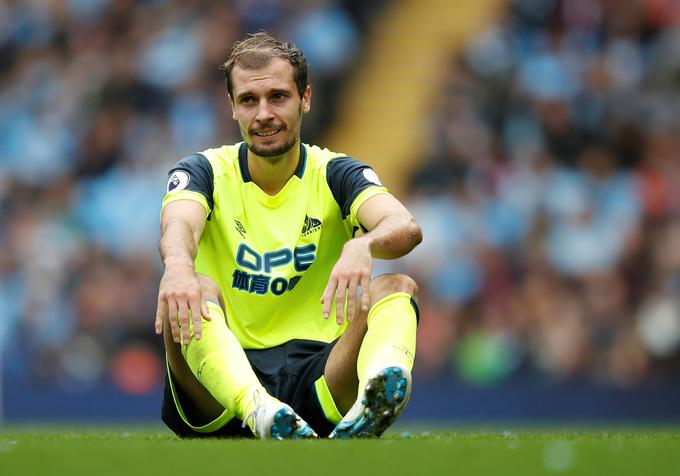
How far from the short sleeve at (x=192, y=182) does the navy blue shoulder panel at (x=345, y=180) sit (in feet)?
1.74

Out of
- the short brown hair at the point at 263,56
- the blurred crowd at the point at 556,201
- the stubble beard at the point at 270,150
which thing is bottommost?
the blurred crowd at the point at 556,201

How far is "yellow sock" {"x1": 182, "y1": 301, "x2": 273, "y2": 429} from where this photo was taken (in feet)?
14.2

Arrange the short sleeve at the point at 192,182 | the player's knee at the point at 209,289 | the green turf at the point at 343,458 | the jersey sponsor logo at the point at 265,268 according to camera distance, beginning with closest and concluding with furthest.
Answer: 1. the green turf at the point at 343,458
2. the player's knee at the point at 209,289
3. the short sleeve at the point at 192,182
4. the jersey sponsor logo at the point at 265,268

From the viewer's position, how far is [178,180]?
16.6 feet

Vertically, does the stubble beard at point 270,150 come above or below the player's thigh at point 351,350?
above

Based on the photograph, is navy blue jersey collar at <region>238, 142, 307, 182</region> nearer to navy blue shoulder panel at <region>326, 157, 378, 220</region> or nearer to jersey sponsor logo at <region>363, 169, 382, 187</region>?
navy blue shoulder panel at <region>326, 157, 378, 220</region>

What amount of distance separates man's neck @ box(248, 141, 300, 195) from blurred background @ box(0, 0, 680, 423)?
17.2 ft

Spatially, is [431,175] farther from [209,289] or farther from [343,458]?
[343,458]

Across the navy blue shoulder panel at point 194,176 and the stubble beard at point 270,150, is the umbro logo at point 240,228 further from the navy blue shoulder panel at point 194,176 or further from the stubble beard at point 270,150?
the stubble beard at point 270,150

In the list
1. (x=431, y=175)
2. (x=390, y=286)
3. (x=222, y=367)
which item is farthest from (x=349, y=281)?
(x=431, y=175)

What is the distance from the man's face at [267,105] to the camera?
504 centimetres

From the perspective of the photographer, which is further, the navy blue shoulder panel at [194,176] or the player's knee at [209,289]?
the navy blue shoulder panel at [194,176]

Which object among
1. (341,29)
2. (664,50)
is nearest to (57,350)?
(341,29)

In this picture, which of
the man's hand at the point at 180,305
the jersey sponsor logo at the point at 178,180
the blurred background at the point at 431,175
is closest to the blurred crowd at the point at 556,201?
the blurred background at the point at 431,175
